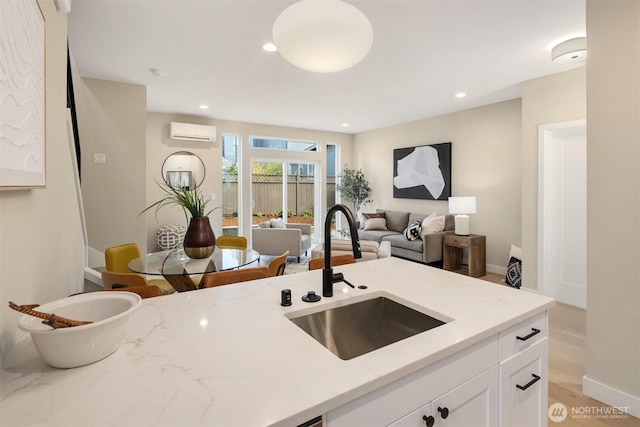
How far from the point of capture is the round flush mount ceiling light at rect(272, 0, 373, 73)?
119 centimetres

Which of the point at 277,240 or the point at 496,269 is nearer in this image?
the point at 496,269

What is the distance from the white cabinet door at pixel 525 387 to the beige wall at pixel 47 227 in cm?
153

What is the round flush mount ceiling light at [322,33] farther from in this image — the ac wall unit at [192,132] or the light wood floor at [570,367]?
the ac wall unit at [192,132]

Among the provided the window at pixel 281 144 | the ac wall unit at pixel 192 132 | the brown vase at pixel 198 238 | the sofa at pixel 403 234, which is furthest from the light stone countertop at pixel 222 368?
the window at pixel 281 144

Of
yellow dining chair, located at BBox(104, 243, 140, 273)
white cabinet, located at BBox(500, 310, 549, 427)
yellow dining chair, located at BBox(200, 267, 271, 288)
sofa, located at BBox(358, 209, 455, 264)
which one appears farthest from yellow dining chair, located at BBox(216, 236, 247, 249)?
white cabinet, located at BBox(500, 310, 549, 427)

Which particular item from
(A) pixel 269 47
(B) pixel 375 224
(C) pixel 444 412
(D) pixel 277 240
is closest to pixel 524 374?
(C) pixel 444 412

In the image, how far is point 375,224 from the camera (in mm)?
6230

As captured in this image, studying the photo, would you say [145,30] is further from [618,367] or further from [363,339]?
[618,367]

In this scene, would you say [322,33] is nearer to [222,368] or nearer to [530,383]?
[222,368]

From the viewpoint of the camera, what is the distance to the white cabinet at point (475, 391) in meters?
0.80

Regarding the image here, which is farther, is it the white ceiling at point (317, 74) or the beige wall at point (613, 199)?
the white ceiling at point (317, 74)

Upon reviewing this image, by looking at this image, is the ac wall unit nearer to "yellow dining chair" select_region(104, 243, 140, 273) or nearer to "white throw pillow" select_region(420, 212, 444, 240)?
"yellow dining chair" select_region(104, 243, 140, 273)

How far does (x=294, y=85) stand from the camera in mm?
3928

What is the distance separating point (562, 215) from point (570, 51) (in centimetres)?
182
